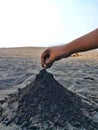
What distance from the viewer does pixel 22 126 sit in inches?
156

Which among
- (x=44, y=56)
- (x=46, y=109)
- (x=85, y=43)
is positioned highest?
(x=85, y=43)

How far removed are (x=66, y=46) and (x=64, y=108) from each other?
59.9 inches

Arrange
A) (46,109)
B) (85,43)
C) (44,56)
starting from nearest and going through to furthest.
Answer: (85,43)
(44,56)
(46,109)

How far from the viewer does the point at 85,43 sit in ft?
8.50

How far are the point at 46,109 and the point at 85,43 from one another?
1.70 meters

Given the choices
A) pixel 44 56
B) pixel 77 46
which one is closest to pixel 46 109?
pixel 44 56

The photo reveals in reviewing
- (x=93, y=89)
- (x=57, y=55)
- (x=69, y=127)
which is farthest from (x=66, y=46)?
(x=93, y=89)

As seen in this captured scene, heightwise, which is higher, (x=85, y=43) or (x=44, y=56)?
(x=85, y=43)

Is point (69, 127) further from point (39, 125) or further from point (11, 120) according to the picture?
point (11, 120)

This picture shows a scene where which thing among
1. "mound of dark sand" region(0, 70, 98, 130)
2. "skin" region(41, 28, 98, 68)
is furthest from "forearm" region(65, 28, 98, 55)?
"mound of dark sand" region(0, 70, 98, 130)

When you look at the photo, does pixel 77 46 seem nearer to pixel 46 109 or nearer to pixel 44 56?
pixel 44 56

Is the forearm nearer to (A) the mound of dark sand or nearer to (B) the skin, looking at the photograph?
(B) the skin

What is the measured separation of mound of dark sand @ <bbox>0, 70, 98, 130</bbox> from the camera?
3947 mm

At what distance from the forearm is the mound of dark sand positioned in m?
1.44
